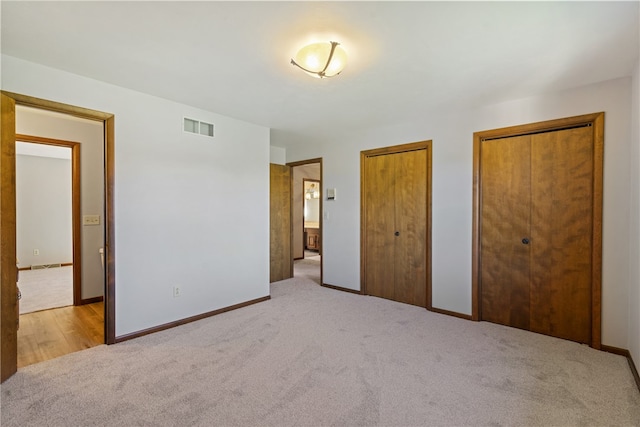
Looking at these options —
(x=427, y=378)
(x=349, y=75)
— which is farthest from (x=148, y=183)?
(x=427, y=378)

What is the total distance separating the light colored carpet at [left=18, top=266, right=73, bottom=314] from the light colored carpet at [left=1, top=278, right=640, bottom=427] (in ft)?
6.55

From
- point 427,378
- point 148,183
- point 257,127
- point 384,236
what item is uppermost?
point 257,127

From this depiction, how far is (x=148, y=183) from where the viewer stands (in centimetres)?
291

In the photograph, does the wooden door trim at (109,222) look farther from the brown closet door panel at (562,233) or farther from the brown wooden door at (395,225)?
the brown closet door panel at (562,233)

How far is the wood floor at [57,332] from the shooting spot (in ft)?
8.35

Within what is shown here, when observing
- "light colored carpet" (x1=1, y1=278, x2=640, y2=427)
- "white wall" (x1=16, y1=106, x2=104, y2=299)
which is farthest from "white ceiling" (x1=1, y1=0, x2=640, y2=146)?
"light colored carpet" (x1=1, y1=278, x2=640, y2=427)

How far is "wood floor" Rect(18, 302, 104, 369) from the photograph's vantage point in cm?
254

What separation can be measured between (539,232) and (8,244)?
14.9 feet

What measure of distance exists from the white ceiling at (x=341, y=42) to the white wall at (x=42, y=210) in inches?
198

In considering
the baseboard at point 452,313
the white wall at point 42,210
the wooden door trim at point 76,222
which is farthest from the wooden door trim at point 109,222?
the white wall at point 42,210

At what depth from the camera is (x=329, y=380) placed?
213cm

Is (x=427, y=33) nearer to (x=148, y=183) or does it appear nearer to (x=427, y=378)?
(x=427, y=378)

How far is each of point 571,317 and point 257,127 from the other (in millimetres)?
4040

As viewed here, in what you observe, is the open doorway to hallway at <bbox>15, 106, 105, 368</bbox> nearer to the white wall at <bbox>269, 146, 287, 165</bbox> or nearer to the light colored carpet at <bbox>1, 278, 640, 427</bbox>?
the light colored carpet at <bbox>1, 278, 640, 427</bbox>
